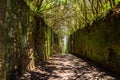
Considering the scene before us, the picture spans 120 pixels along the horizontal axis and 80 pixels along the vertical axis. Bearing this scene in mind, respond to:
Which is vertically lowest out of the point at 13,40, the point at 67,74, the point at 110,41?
the point at 67,74

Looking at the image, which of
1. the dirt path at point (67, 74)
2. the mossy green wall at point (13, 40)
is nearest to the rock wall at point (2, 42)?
the mossy green wall at point (13, 40)

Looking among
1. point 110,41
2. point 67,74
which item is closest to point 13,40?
point 67,74

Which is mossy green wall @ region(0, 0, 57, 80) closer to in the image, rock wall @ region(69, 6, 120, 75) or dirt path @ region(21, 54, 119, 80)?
dirt path @ region(21, 54, 119, 80)

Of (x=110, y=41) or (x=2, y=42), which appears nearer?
(x=2, y=42)

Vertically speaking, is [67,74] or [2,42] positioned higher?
[2,42]

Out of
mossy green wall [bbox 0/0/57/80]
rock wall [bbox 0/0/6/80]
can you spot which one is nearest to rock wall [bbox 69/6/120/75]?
mossy green wall [bbox 0/0/57/80]

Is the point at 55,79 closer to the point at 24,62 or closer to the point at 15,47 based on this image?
the point at 24,62

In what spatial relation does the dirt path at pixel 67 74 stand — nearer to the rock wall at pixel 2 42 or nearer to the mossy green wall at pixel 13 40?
the mossy green wall at pixel 13 40

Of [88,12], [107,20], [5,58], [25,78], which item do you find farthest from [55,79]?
[88,12]

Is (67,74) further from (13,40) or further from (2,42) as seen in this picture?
(2,42)

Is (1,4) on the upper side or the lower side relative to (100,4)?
lower

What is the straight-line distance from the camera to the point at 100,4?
16469 millimetres

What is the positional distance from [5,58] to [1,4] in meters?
1.47

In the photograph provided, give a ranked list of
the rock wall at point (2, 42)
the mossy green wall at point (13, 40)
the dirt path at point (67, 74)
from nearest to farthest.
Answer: the rock wall at point (2, 42) < the mossy green wall at point (13, 40) < the dirt path at point (67, 74)
